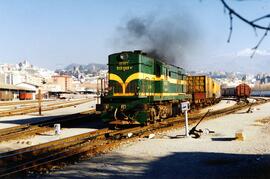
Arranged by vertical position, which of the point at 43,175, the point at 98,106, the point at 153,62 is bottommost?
the point at 43,175

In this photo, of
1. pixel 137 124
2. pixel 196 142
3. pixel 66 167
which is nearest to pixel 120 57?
pixel 137 124

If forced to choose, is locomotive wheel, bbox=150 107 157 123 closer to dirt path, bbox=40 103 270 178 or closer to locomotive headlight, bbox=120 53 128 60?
locomotive headlight, bbox=120 53 128 60

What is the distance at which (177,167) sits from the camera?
33.1 feet

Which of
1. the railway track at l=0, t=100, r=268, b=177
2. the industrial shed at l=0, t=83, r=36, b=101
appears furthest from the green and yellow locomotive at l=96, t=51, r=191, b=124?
the industrial shed at l=0, t=83, r=36, b=101

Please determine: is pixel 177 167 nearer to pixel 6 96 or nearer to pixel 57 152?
pixel 57 152

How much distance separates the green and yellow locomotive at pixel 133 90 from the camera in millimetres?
18641

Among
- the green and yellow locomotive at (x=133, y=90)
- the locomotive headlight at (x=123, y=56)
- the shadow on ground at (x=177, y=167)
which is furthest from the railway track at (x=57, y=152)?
the locomotive headlight at (x=123, y=56)

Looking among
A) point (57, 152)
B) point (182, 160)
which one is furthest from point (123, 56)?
point (182, 160)

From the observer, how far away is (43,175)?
9.26 metres

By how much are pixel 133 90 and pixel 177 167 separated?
930 cm

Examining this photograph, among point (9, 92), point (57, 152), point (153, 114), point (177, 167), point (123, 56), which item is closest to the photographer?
point (177, 167)

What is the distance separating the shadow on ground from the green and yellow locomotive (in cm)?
690

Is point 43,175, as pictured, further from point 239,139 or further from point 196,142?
point 239,139

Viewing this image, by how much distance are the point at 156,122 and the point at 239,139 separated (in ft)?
22.7
